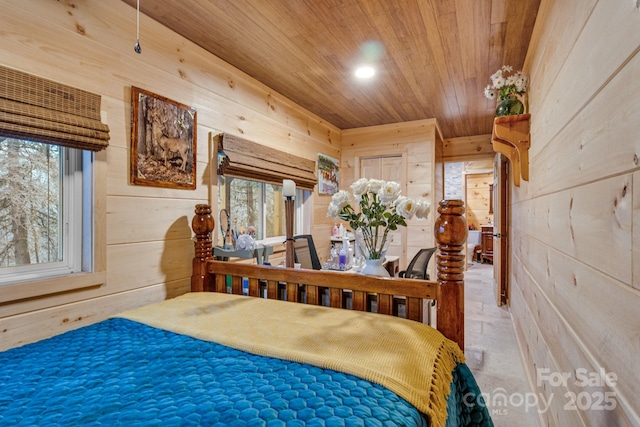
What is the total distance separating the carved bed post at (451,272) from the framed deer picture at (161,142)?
1583 millimetres

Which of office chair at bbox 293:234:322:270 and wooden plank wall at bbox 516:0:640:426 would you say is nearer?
wooden plank wall at bbox 516:0:640:426

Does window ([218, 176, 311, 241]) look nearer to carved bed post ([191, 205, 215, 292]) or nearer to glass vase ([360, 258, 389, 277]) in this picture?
carved bed post ([191, 205, 215, 292])

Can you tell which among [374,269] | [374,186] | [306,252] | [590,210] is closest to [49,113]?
[374,186]

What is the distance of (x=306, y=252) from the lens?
3090 millimetres

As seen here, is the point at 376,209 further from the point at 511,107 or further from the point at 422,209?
the point at 511,107

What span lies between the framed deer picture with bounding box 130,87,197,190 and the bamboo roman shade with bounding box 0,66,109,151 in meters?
0.22

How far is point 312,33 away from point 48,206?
5.80ft

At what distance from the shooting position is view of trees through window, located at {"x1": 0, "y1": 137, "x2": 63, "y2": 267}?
4.49 feet

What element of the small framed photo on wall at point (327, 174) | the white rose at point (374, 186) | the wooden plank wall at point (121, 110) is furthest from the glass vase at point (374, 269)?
the small framed photo on wall at point (327, 174)

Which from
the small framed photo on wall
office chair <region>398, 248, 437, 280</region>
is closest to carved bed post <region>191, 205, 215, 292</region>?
office chair <region>398, 248, 437, 280</region>

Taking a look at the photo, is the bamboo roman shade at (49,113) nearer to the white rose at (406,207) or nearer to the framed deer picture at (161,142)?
the framed deer picture at (161,142)

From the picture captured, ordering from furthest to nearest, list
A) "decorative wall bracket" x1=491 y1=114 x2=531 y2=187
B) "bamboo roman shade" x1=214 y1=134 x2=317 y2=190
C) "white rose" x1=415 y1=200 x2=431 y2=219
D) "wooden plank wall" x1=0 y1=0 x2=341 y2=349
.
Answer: "bamboo roman shade" x1=214 y1=134 x2=317 y2=190
"decorative wall bracket" x1=491 y1=114 x2=531 y2=187
"white rose" x1=415 y1=200 x2=431 y2=219
"wooden plank wall" x1=0 y1=0 x2=341 y2=349

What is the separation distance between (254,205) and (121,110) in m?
1.48

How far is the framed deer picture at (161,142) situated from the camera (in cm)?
175
